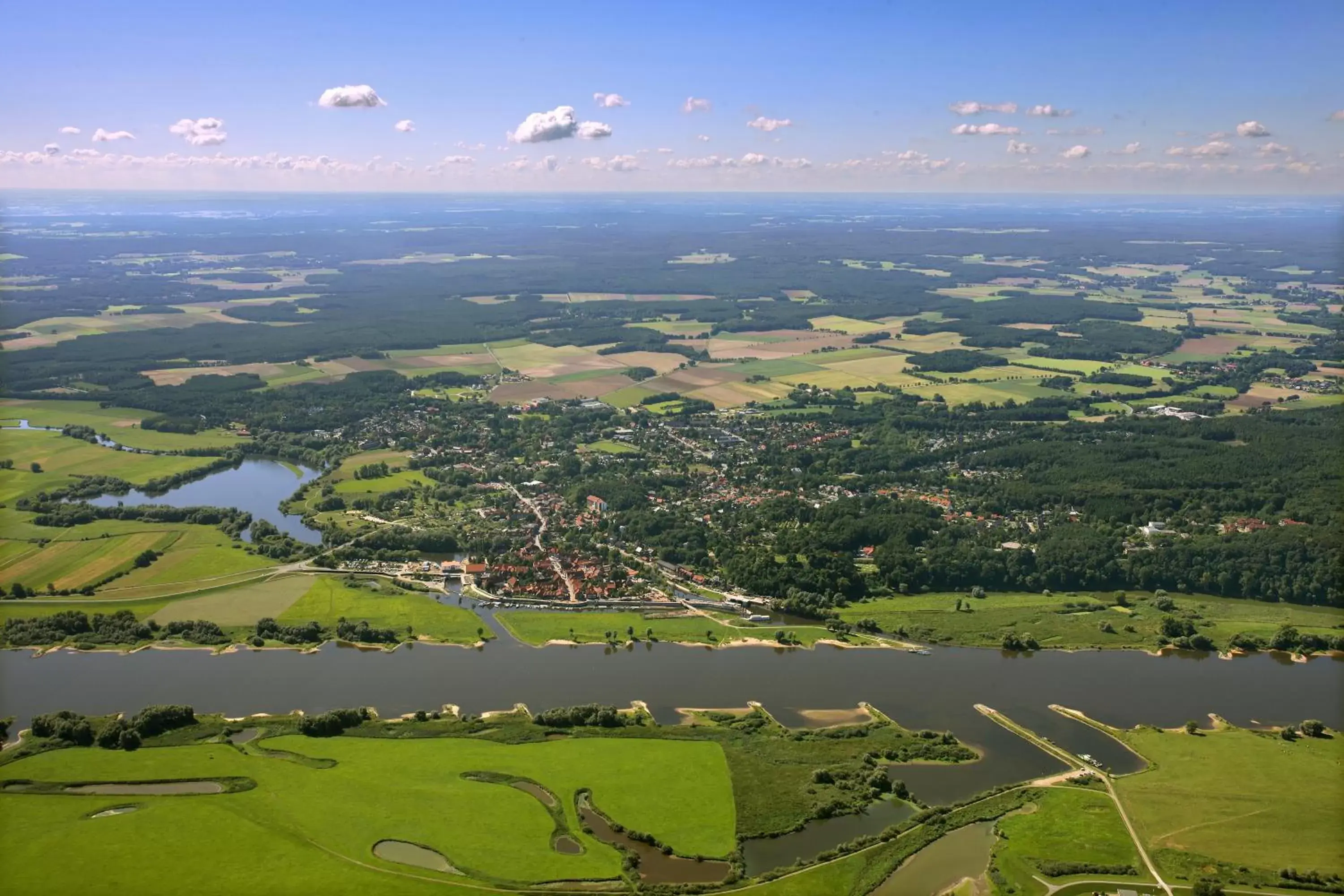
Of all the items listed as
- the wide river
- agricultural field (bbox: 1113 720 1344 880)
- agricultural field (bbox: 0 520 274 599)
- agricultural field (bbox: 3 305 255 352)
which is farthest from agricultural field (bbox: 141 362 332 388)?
agricultural field (bbox: 1113 720 1344 880)

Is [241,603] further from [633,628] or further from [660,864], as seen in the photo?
[660,864]

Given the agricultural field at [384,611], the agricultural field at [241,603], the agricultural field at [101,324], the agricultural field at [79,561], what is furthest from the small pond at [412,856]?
the agricultural field at [101,324]

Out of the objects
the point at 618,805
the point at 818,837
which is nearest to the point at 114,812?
the point at 618,805

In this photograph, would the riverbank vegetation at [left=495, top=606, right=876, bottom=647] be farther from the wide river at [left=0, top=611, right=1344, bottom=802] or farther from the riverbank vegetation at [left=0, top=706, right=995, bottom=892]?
the riverbank vegetation at [left=0, top=706, right=995, bottom=892]

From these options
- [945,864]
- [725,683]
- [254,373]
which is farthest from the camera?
[254,373]

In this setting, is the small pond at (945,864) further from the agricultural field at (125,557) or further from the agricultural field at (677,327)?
the agricultural field at (677,327)

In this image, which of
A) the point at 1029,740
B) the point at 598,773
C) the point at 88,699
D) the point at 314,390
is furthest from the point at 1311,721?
the point at 314,390

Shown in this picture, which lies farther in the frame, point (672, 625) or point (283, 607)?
point (283, 607)
